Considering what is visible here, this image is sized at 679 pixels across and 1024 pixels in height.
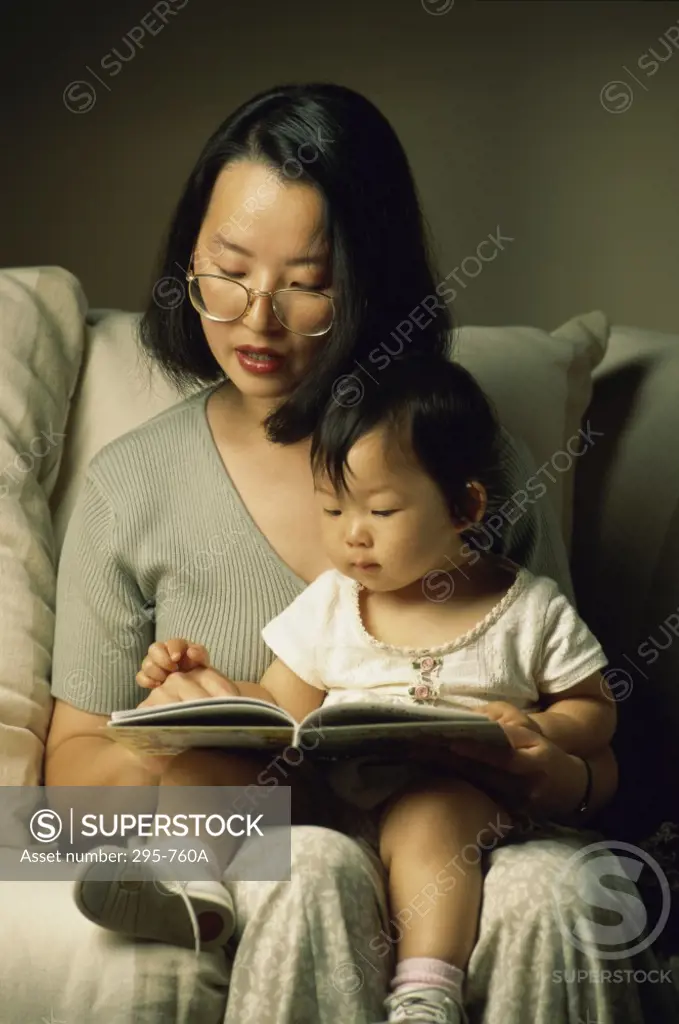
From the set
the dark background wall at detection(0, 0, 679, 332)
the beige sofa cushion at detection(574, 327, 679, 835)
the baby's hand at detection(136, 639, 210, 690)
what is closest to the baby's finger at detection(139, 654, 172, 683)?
the baby's hand at detection(136, 639, 210, 690)

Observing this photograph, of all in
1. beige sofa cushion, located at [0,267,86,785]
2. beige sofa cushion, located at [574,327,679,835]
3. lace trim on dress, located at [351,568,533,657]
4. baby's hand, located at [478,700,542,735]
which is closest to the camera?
baby's hand, located at [478,700,542,735]

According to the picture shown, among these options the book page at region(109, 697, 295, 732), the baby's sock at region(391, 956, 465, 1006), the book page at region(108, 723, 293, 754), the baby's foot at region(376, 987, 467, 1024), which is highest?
the book page at region(109, 697, 295, 732)

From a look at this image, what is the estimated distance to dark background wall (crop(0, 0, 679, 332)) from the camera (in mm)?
1997

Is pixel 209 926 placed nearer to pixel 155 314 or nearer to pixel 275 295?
pixel 275 295

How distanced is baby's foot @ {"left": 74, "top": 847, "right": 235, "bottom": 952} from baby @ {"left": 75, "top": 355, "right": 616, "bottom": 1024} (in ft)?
0.57

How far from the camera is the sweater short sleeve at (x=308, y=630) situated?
4.22 feet

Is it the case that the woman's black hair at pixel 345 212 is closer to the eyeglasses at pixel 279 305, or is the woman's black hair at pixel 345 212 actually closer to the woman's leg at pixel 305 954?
the eyeglasses at pixel 279 305

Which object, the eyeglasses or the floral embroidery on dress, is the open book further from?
the eyeglasses

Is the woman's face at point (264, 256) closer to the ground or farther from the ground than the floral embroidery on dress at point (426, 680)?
farther from the ground

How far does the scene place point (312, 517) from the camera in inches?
55.8

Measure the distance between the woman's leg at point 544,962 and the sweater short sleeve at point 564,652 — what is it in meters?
0.22

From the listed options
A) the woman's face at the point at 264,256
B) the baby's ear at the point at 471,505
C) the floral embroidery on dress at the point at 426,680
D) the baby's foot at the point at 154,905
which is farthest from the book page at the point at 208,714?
the woman's face at the point at 264,256

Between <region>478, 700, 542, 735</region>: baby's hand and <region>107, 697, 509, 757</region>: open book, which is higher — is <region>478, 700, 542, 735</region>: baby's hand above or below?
above

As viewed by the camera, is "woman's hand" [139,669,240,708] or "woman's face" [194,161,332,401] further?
"woman's face" [194,161,332,401]
